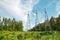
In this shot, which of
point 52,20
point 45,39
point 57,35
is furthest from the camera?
point 52,20

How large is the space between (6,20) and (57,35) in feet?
265

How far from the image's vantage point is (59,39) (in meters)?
55.7

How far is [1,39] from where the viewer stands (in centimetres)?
5888

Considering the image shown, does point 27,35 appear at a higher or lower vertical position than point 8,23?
lower

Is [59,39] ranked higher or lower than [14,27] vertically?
lower

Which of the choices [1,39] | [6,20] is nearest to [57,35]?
[1,39]

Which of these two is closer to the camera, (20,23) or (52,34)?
(52,34)

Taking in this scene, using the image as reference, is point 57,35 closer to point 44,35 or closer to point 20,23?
point 44,35

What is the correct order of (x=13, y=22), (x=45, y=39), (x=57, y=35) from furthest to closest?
(x=13, y=22) → (x=57, y=35) → (x=45, y=39)

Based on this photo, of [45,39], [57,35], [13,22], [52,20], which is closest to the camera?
[45,39]

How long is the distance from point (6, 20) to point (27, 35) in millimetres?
75217

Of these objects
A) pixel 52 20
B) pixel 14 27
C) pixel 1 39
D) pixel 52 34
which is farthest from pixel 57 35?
pixel 14 27

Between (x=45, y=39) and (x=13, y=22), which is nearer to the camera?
(x=45, y=39)

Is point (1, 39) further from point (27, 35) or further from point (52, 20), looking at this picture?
point (52, 20)
